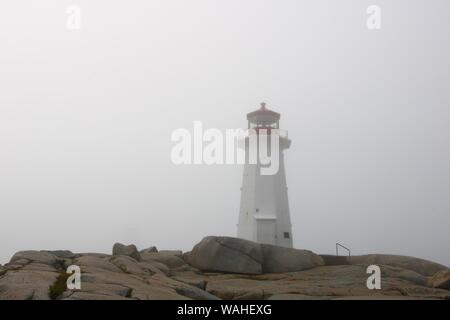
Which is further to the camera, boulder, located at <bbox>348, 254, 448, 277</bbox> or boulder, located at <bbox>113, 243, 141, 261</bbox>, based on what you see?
boulder, located at <bbox>348, 254, 448, 277</bbox>

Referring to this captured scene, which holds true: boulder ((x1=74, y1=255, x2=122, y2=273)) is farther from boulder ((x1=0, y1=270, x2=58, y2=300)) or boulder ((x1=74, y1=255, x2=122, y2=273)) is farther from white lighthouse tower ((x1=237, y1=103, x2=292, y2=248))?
white lighthouse tower ((x1=237, y1=103, x2=292, y2=248))

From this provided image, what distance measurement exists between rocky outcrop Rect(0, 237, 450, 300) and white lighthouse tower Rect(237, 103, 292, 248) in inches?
271

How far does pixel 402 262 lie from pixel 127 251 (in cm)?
1777

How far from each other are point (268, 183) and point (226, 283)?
52.2ft

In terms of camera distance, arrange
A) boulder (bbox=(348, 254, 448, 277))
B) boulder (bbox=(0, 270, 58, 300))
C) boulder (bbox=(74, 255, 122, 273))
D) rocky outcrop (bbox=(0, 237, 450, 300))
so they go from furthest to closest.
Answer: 1. boulder (bbox=(348, 254, 448, 277))
2. boulder (bbox=(74, 255, 122, 273))
3. rocky outcrop (bbox=(0, 237, 450, 300))
4. boulder (bbox=(0, 270, 58, 300))

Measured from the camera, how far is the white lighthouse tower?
34.7 m

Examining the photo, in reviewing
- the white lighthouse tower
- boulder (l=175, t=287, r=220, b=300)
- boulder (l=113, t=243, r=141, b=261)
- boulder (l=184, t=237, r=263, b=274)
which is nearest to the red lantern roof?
the white lighthouse tower

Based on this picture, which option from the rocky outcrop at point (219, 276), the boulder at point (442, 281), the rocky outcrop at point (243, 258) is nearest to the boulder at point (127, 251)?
the rocky outcrop at point (219, 276)

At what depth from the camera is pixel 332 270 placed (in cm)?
2525

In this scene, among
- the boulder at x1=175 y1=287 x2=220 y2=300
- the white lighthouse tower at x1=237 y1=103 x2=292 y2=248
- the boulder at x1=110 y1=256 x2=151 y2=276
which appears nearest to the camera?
the boulder at x1=175 y1=287 x2=220 y2=300

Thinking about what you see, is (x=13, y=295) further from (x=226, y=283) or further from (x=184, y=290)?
(x=226, y=283)

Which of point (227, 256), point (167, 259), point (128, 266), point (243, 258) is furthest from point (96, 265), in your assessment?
point (243, 258)

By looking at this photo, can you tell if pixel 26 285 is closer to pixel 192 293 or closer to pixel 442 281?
pixel 192 293
